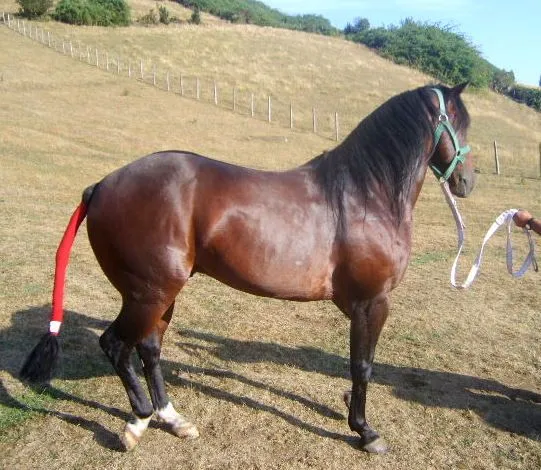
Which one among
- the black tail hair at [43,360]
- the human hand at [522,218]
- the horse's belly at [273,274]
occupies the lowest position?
the black tail hair at [43,360]

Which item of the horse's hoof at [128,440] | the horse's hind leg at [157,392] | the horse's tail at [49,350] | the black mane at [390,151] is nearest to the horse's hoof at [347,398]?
the horse's hind leg at [157,392]

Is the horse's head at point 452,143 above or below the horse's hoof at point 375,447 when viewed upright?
above

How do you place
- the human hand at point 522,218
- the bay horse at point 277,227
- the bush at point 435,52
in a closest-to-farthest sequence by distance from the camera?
the bay horse at point 277,227 < the human hand at point 522,218 < the bush at point 435,52

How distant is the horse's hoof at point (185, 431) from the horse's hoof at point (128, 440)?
255 mm

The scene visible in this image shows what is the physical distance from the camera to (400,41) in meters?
55.5

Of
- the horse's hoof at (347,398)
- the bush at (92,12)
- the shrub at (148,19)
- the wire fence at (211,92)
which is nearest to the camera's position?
the horse's hoof at (347,398)

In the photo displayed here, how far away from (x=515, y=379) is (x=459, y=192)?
195 cm

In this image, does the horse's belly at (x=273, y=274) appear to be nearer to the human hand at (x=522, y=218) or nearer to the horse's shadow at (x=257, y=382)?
the horse's shadow at (x=257, y=382)

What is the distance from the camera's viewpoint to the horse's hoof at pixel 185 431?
3.43 metres

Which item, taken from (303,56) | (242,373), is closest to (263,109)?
(303,56)

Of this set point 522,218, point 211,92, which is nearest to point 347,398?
point 522,218

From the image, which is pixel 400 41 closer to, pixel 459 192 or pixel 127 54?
pixel 127 54

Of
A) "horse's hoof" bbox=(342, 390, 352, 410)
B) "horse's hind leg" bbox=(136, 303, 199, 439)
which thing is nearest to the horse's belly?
"horse's hind leg" bbox=(136, 303, 199, 439)

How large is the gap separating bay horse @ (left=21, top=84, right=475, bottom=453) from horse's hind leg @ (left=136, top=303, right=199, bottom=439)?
0.03ft
